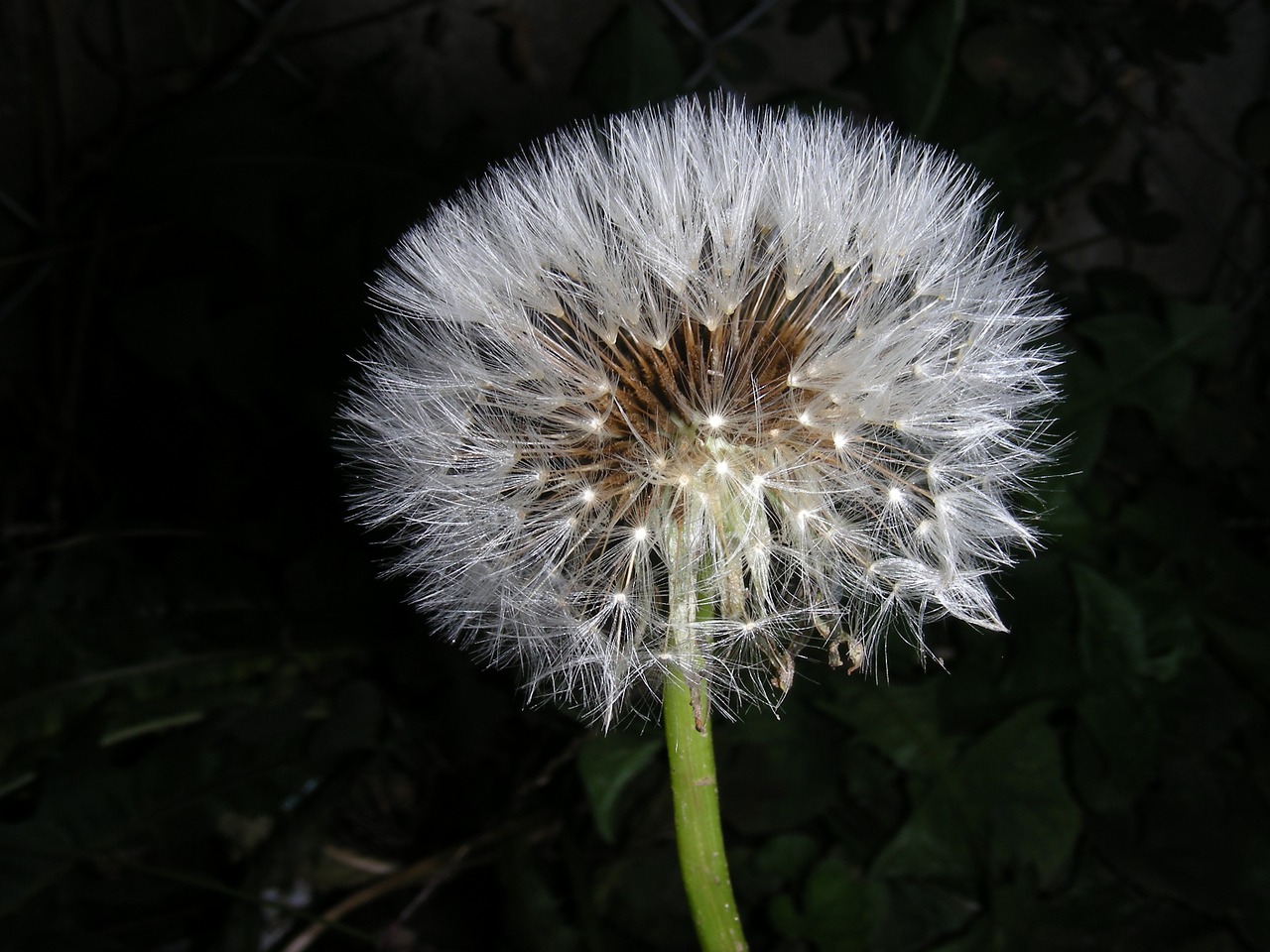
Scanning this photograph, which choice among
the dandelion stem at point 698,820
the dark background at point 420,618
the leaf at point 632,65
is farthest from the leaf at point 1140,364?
the dandelion stem at point 698,820

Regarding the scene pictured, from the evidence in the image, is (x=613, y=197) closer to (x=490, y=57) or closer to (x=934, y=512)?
(x=934, y=512)

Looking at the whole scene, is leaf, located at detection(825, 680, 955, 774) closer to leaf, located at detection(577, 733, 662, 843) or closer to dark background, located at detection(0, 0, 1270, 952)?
dark background, located at detection(0, 0, 1270, 952)

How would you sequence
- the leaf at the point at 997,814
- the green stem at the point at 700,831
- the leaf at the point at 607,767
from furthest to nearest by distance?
the leaf at the point at 997,814
the leaf at the point at 607,767
the green stem at the point at 700,831

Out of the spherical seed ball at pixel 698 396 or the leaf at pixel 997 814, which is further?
the leaf at pixel 997 814

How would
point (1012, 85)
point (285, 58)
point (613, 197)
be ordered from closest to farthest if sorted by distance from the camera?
point (613, 197) → point (1012, 85) → point (285, 58)

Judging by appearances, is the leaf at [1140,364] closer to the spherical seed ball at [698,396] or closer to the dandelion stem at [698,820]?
the spherical seed ball at [698,396]

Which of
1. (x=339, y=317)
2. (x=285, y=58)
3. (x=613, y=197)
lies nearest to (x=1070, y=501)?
(x=613, y=197)
